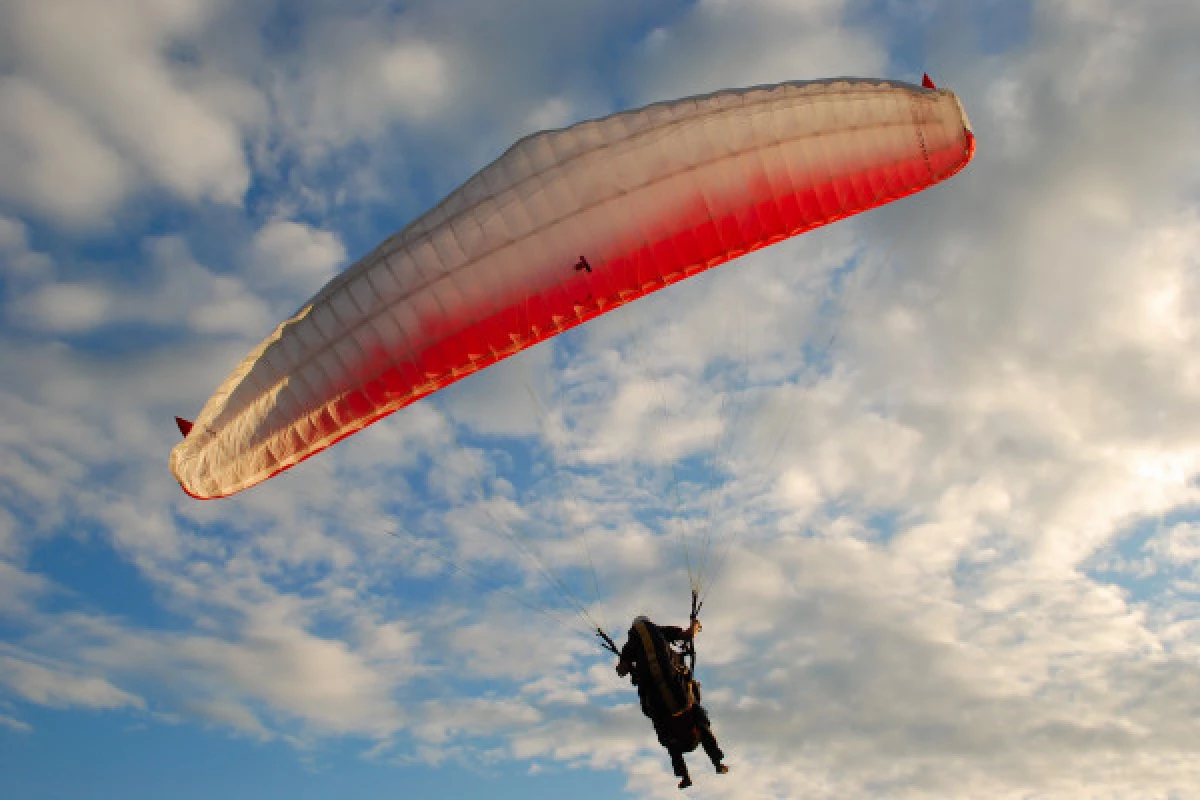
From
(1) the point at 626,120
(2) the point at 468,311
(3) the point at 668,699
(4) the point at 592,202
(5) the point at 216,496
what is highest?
(1) the point at 626,120

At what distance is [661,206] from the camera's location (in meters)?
17.8

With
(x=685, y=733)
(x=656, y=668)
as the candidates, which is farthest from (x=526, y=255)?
(x=685, y=733)

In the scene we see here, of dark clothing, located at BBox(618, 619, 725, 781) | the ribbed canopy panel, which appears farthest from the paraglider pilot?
the ribbed canopy panel

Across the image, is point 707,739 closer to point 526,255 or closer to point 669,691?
point 669,691

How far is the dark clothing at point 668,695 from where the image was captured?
18.8 m

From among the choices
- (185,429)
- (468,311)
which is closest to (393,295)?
(468,311)

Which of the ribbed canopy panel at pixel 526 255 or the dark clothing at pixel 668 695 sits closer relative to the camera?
the ribbed canopy panel at pixel 526 255

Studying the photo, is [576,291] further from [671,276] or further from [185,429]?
[185,429]

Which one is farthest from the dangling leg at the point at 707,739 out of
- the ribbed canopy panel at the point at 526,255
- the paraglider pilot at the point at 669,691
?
the ribbed canopy panel at the point at 526,255

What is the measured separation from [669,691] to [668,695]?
0.23 feet

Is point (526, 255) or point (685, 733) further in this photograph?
point (685, 733)

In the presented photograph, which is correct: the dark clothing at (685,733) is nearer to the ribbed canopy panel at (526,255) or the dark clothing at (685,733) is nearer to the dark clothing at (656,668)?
the dark clothing at (656,668)

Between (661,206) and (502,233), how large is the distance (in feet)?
8.67

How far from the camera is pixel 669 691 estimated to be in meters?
18.8
